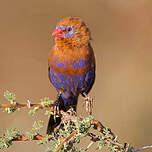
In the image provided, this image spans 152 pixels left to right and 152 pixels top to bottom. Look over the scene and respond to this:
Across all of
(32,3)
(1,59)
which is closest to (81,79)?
(1,59)

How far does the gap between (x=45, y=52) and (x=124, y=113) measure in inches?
65.4

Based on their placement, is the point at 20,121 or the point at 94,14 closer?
the point at 20,121

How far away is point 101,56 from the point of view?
739cm

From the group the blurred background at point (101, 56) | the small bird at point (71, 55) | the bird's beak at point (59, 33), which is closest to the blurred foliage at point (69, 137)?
the small bird at point (71, 55)

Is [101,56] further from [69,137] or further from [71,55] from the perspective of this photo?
[69,137]

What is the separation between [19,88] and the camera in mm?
6777

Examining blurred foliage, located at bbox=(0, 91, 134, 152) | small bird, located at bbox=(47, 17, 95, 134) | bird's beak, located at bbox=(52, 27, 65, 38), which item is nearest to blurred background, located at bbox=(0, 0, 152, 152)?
small bird, located at bbox=(47, 17, 95, 134)

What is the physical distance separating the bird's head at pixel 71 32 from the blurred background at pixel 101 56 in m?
2.54

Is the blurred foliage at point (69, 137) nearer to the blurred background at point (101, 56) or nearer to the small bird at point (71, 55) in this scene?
the small bird at point (71, 55)

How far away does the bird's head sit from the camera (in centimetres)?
412

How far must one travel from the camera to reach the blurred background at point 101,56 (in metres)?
6.65

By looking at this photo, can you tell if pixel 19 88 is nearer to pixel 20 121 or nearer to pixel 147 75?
pixel 20 121

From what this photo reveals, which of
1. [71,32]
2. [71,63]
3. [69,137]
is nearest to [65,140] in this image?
[69,137]

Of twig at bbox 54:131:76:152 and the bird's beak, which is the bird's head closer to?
the bird's beak
